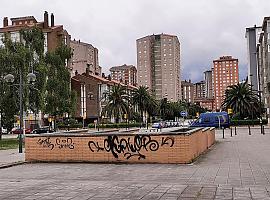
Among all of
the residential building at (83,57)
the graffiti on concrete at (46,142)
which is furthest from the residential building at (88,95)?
the graffiti on concrete at (46,142)

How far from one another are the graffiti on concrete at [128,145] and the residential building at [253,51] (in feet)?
404

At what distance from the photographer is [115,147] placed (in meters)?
16.0

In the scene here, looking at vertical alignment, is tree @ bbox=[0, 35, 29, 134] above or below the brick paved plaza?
above

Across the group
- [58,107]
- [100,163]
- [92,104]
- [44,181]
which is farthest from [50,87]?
[92,104]

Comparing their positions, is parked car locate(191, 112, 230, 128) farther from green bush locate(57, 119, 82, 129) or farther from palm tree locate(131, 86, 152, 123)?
palm tree locate(131, 86, 152, 123)

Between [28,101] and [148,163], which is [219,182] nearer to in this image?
[148,163]

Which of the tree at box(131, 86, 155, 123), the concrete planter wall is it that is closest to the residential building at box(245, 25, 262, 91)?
the tree at box(131, 86, 155, 123)

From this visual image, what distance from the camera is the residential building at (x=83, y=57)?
125500 mm

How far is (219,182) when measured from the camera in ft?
33.7

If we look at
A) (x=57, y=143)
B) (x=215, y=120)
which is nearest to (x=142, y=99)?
(x=215, y=120)

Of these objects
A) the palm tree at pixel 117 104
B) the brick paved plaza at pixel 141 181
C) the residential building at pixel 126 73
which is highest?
the residential building at pixel 126 73

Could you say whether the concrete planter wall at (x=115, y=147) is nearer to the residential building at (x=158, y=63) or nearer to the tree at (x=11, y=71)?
the tree at (x=11, y=71)

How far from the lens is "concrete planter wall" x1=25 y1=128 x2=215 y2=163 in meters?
15.1

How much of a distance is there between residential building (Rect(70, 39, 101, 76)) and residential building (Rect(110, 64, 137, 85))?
28871 millimetres
